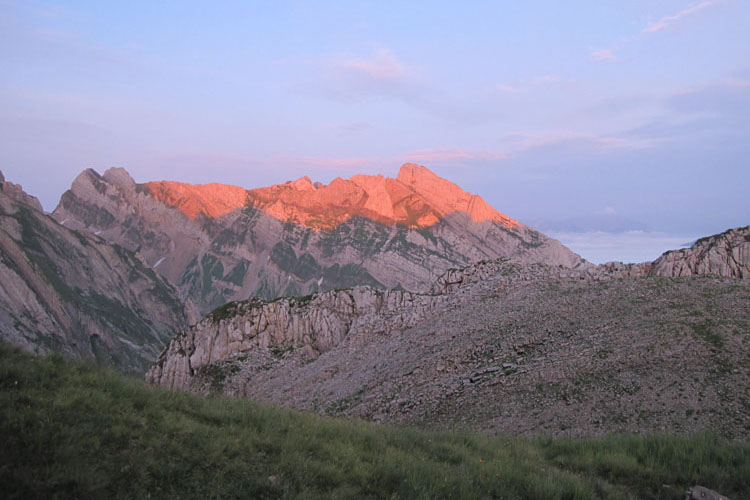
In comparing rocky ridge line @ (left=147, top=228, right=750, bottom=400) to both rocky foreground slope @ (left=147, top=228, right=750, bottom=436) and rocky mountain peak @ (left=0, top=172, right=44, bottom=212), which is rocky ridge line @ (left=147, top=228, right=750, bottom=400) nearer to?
rocky foreground slope @ (left=147, top=228, right=750, bottom=436)

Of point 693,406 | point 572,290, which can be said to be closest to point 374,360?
point 572,290

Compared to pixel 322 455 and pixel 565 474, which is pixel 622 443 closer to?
pixel 565 474

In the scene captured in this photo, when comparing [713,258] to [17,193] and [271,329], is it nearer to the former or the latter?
[271,329]

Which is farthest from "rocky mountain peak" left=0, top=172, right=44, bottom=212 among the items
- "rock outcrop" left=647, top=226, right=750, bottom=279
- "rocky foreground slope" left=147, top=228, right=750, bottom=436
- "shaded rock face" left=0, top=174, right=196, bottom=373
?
"rock outcrop" left=647, top=226, right=750, bottom=279

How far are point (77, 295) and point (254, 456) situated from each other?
12589cm

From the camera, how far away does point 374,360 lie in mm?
31516

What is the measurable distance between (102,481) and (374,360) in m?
24.6

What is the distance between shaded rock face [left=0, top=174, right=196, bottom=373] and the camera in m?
83.2

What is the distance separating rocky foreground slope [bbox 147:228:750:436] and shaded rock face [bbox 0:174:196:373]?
4950cm

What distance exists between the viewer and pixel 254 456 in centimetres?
928

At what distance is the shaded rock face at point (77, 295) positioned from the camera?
273 ft

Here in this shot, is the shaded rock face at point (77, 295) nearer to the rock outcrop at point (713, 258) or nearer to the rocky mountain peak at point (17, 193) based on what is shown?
the rocky mountain peak at point (17, 193)

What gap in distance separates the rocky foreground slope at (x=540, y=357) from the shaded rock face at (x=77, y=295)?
49498 mm

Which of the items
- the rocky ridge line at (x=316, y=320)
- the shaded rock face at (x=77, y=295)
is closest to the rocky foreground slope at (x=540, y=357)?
the rocky ridge line at (x=316, y=320)
